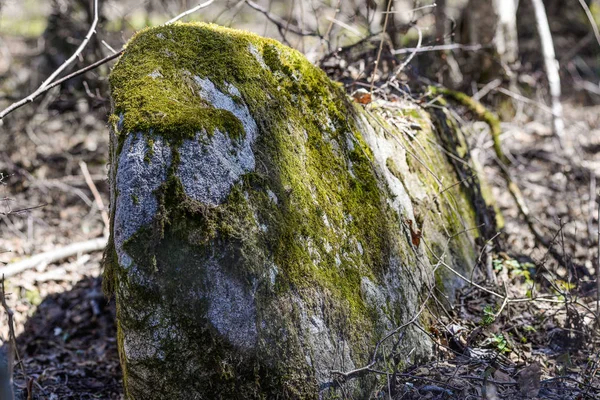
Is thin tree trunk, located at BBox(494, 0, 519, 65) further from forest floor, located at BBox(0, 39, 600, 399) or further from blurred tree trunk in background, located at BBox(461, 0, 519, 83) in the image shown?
forest floor, located at BBox(0, 39, 600, 399)

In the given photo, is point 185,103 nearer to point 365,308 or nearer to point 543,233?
point 365,308

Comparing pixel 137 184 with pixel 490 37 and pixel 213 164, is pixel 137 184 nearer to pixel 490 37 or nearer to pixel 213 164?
pixel 213 164

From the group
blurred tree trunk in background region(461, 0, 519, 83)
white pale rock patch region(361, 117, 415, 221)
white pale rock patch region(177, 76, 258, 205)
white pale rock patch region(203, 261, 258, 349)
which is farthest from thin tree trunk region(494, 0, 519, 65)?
white pale rock patch region(203, 261, 258, 349)

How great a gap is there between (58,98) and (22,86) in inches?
55.1

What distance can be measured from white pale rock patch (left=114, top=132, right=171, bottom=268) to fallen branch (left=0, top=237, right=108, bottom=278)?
10.1 feet

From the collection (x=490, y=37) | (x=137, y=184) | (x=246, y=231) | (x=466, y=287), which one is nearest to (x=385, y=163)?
(x=466, y=287)

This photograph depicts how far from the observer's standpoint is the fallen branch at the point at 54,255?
16.4 ft

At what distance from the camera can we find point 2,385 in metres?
1.42

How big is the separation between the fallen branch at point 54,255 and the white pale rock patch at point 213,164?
3.32 metres

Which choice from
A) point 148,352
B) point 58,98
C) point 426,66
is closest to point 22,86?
point 58,98

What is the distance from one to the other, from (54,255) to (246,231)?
367cm

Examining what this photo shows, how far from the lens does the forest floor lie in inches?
125

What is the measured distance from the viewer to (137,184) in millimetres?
2520

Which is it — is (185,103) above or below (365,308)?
above
